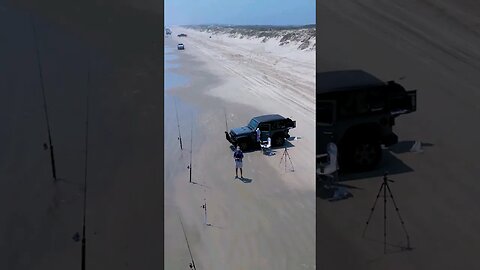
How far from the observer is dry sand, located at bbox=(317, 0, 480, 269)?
0.91 m

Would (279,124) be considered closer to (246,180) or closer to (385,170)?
(246,180)

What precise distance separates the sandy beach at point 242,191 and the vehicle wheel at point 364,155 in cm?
15

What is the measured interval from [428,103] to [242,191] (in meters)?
0.60

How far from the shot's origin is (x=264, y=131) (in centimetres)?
112

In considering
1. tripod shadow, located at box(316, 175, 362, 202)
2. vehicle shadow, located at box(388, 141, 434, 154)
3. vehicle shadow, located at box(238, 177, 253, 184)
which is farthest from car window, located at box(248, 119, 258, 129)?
vehicle shadow, located at box(388, 141, 434, 154)

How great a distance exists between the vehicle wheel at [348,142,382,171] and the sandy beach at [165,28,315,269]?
151 millimetres

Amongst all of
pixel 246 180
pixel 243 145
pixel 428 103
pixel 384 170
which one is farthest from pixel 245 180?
pixel 428 103

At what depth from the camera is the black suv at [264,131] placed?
3.76ft

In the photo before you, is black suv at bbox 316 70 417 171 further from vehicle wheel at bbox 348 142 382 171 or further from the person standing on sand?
the person standing on sand

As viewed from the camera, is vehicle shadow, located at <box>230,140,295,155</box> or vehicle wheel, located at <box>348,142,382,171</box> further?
vehicle shadow, located at <box>230,140,295,155</box>
